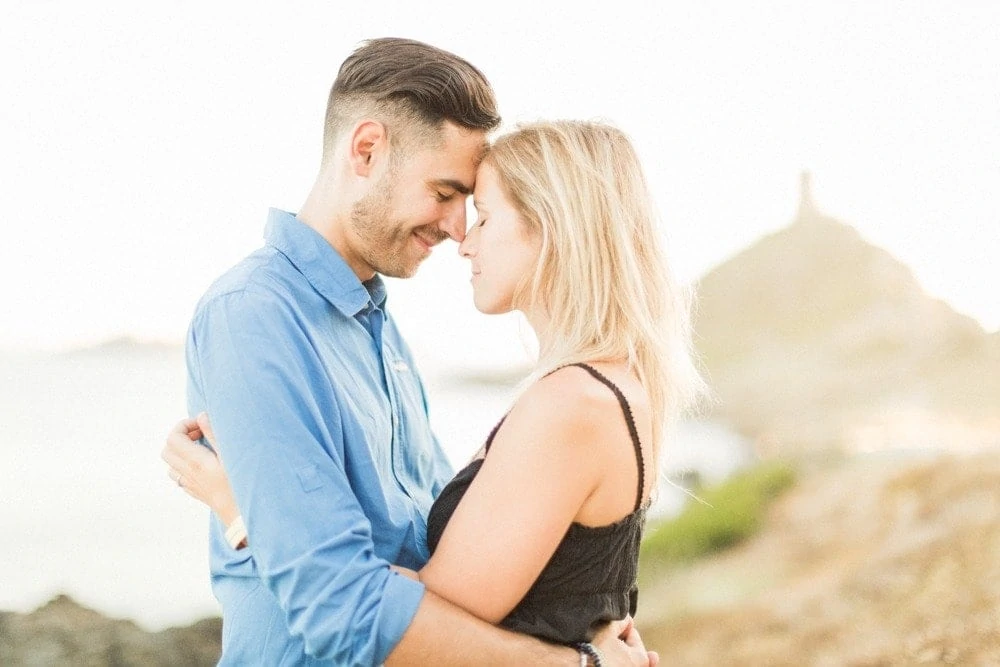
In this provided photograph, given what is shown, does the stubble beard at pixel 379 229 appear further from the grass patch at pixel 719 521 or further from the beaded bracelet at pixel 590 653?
the grass patch at pixel 719 521

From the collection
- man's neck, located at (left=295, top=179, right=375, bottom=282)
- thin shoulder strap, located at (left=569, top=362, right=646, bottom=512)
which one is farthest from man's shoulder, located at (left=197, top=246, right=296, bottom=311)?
thin shoulder strap, located at (left=569, top=362, right=646, bottom=512)

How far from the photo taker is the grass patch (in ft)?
22.6

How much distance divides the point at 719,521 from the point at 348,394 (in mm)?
5674

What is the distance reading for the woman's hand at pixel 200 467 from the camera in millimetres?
1604

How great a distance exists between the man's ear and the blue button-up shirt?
0.50ft

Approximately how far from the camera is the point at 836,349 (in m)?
7.68

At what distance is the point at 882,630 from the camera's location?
4809 millimetres

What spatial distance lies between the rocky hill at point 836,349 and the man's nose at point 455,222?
14.9 feet

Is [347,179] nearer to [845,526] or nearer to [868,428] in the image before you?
[845,526]

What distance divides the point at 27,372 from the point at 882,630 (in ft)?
12.9

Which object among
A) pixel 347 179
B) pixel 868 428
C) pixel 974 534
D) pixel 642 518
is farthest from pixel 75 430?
pixel 868 428

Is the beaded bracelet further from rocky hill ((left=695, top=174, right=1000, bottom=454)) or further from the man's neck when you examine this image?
rocky hill ((left=695, top=174, right=1000, bottom=454))

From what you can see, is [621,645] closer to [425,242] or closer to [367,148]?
[425,242]

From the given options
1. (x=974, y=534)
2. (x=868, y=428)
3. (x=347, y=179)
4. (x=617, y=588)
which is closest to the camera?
(x=617, y=588)
